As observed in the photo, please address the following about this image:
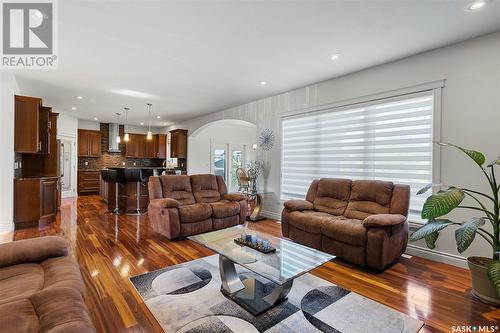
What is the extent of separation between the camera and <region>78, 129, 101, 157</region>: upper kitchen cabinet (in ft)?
27.6

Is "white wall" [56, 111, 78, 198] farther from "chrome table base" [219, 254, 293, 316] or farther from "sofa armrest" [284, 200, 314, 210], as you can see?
"chrome table base" [219, 254, 293, 316]

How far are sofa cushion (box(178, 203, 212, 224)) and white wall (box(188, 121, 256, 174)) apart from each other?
178 inches

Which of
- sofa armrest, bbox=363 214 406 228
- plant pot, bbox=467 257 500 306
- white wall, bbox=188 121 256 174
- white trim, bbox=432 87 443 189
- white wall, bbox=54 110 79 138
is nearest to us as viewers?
plant pot, bbox=467 257 500 306

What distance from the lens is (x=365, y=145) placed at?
3.90 metres

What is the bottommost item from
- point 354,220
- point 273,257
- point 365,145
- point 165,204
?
point 273,257

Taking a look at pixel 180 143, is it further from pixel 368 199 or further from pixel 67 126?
pixel 368 199

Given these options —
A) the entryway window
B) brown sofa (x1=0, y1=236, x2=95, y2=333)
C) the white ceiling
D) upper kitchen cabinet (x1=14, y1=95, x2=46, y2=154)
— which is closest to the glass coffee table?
brown sofa (x1=0, y1=236, x2=95, y2=333)

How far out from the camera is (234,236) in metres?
2.75

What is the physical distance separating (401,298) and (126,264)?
2966mm

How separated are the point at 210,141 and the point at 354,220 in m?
6.69

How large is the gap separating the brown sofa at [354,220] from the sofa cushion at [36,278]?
8.67 feet

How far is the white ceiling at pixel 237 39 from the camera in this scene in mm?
2363

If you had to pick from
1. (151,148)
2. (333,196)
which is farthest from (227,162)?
(333,196)

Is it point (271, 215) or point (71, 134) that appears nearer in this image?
point (271, 215)
